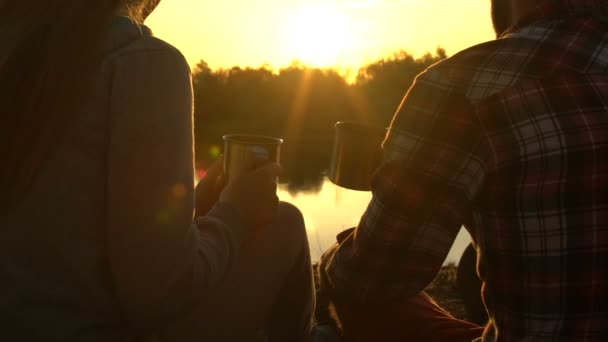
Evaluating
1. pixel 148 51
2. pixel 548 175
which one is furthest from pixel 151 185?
pixel 548 175

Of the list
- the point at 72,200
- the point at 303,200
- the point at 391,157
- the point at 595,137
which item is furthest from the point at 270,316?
the point at 303,200

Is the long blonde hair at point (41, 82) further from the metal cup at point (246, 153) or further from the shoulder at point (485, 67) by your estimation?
the shoulder at point (485, 67)

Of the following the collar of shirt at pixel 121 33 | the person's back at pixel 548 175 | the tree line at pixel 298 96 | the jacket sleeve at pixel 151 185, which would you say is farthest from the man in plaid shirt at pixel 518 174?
the tree line at pixel 298 96

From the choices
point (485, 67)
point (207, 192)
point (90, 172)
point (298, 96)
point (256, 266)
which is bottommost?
point (298, 96)

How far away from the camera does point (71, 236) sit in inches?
40.5

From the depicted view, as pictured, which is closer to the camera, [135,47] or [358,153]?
[135,47]

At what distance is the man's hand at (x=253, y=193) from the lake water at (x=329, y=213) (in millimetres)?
3064

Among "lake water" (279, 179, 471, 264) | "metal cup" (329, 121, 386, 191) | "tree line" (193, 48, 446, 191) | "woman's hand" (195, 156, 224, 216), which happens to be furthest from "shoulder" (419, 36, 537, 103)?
"tree line" (193, 48, 446, 191)

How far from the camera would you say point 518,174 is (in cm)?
108

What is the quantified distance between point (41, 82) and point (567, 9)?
35.7 inches

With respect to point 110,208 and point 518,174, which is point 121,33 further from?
point 518,174

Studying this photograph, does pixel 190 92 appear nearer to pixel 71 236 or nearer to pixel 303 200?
pixel 71 236

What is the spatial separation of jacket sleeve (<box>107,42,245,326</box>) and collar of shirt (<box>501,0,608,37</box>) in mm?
644

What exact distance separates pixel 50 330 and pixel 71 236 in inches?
6.3
